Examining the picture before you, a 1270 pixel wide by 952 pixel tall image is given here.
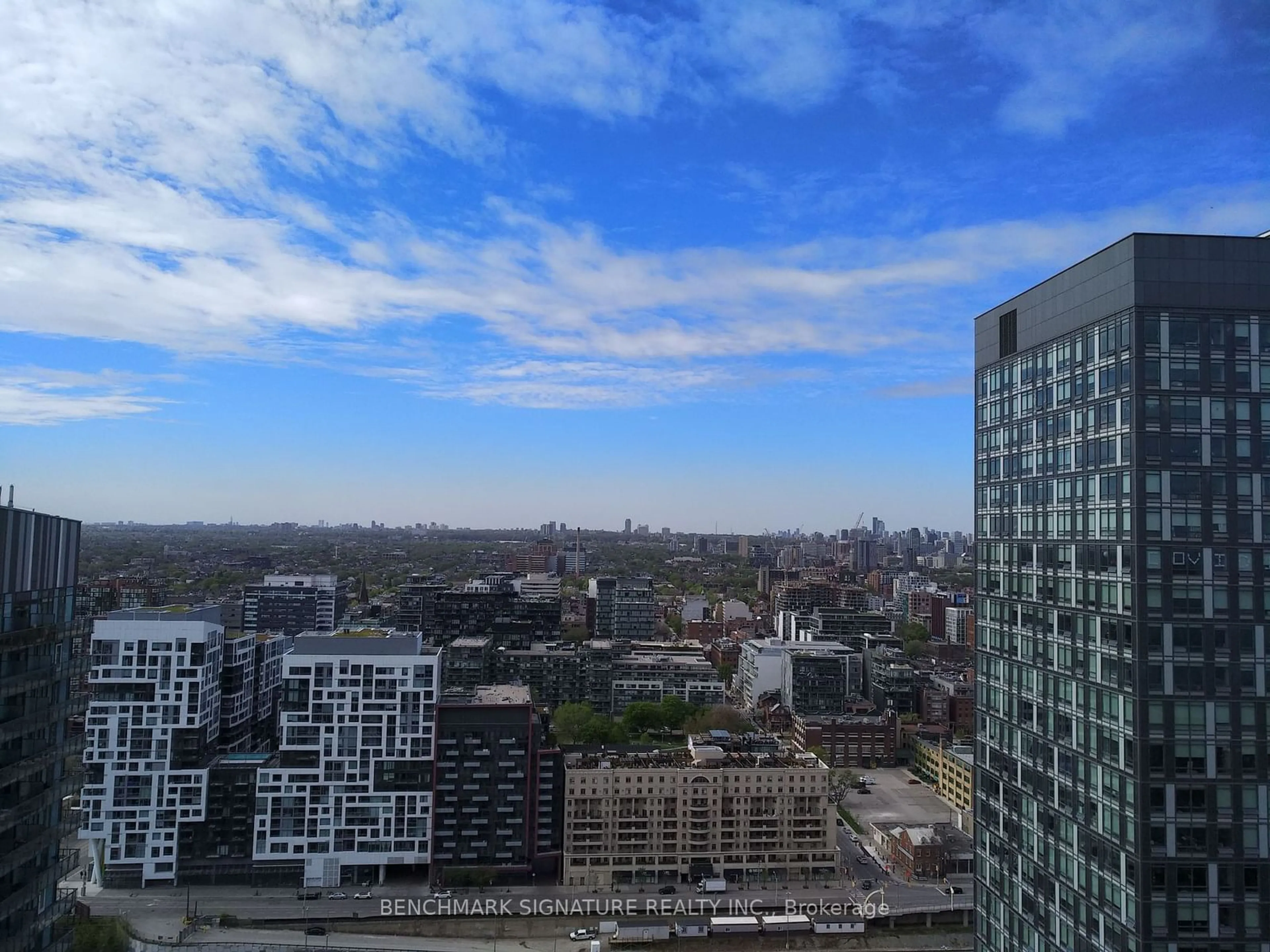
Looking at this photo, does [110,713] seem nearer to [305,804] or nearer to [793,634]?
[305,804]

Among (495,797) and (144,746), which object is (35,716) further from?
(495,797)

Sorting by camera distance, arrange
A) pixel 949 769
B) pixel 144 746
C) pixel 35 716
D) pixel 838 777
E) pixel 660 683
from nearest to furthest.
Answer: pixel 35 716 → pixel 144 746 → pixel 949 769 → pixel 838 777 → pixel 660 683

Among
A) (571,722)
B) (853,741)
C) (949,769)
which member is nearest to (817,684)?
(853,741)

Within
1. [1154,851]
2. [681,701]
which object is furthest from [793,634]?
[1154,851]

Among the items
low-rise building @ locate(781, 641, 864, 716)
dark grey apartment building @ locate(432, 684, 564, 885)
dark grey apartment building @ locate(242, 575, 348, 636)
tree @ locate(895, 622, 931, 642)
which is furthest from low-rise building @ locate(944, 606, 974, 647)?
dark grey apartment building @ locate(432, 684, 564, 885)

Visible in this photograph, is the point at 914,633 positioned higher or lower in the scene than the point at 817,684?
higher
